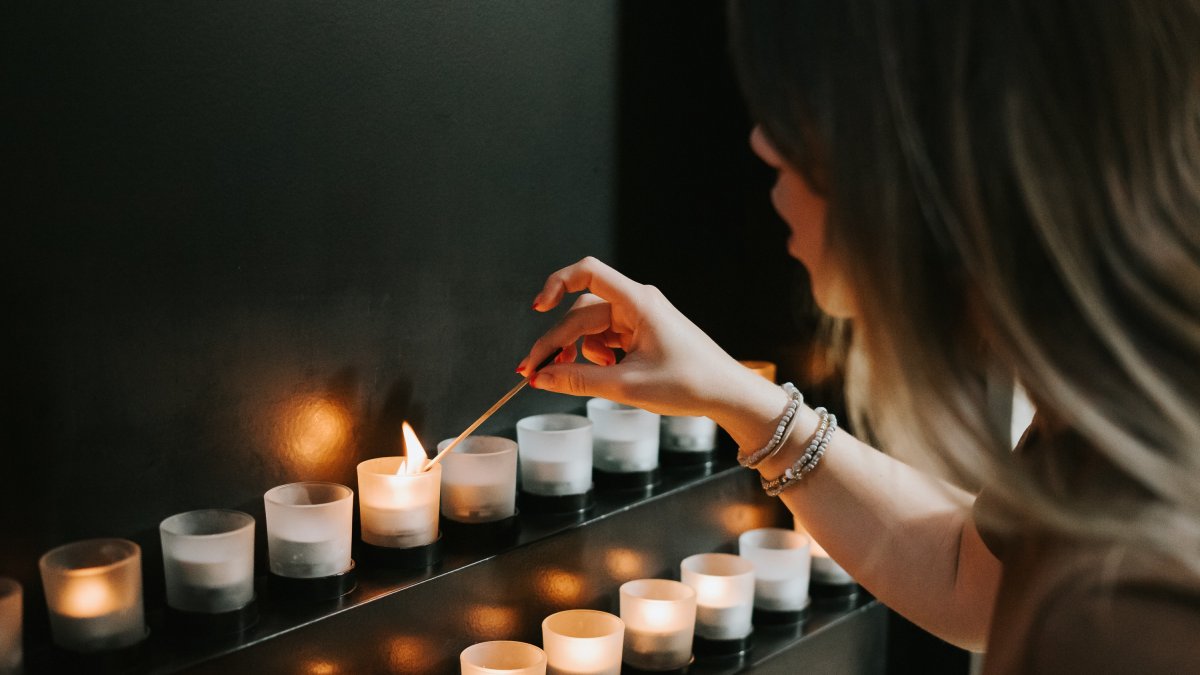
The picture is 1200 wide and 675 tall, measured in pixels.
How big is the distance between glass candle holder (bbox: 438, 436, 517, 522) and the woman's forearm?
0.28 meters

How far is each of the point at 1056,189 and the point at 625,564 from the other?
3.38 ft

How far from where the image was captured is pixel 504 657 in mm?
1365

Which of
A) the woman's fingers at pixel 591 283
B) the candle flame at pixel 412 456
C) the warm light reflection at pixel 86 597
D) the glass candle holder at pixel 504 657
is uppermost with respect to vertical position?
the woman's fingers at pixel 591 283

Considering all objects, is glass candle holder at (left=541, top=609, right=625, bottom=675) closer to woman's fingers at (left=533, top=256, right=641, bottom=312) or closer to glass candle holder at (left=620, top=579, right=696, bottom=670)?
glass candle holder at (left=620, top=579, right=696, bottom=670)

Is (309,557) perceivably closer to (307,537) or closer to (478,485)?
(307,537)

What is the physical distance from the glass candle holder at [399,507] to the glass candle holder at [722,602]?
1.40 feet

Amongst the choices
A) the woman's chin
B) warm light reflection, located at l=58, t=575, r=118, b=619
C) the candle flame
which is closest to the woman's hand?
the candle flame

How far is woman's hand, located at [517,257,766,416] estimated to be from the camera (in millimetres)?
1255

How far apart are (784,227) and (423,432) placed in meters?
0.74

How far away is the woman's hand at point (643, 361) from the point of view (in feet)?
4.12

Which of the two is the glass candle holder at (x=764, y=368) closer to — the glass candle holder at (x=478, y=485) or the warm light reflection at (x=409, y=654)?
the glass candle holder at (x=478, y=485)

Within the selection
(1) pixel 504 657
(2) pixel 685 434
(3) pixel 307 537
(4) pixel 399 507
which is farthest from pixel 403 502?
(2) pixel 685 434

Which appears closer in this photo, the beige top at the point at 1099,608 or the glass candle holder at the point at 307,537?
the beige top at the point at 1099,608

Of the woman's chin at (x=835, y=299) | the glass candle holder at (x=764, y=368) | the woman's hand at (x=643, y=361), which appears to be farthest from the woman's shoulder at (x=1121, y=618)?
the glass candle holder at (x=764, y=368)
